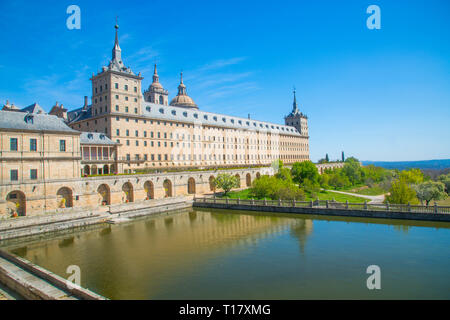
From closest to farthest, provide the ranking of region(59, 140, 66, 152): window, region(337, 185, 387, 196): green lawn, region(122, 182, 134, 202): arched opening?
region(59, 140, 66, 152): window
region(122, 182, 134, 202): arched opening
region(337, 185, 387, 196): green lawn

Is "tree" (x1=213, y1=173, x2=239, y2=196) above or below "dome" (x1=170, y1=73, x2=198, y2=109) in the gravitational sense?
below

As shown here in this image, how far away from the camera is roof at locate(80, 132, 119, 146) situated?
40.9m

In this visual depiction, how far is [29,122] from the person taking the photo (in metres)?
31.3

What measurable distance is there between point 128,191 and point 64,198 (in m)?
8.90

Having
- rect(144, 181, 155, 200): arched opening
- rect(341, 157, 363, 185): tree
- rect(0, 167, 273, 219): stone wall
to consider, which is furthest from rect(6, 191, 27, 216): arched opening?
rect(341, 157, 363, 185): tree

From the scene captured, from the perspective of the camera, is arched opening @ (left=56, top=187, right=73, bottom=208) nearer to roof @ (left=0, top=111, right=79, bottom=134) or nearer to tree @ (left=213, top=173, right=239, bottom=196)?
roof @ (left=0, top=111, right=79, bottom=134)

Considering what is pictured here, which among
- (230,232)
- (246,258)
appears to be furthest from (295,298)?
(230,232)

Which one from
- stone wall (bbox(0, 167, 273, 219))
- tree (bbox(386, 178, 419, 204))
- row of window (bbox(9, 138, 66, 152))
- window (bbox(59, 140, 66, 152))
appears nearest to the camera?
row of window (bbox(9, 138, 66, 152))

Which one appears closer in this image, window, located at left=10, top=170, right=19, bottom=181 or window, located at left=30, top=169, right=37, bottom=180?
window, located at left=10, top=170, right=19, bottom=181

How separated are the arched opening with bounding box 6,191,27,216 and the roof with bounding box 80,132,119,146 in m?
11.6

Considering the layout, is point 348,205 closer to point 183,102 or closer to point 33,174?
point 33,174

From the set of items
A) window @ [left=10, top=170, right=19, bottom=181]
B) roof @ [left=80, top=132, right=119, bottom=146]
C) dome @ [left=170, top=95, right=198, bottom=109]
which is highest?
dome @ [left=170, top=95, right=198, bottom=109]
